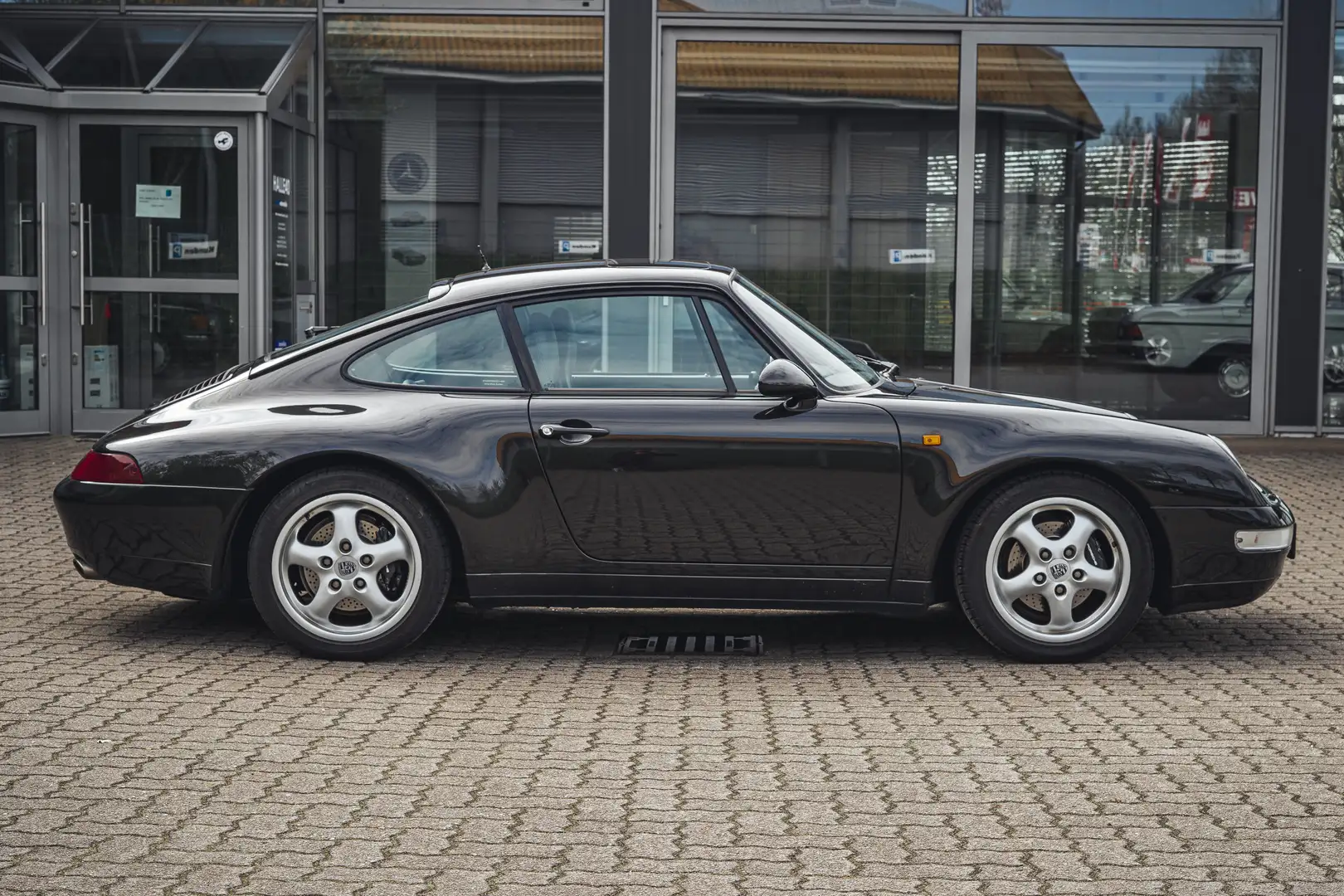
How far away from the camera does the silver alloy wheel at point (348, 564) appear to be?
18.8ft

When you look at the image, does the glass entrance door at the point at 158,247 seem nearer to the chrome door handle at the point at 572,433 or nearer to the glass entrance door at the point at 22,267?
the glass entrance door at the point at 22,267

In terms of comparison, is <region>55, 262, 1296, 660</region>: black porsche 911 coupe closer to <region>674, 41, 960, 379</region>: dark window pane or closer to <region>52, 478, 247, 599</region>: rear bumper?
<region>52, 478, 247, 599</region>: rear bumper

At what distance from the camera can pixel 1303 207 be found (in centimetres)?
1395

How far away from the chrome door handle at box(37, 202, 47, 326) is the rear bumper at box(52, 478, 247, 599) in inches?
307

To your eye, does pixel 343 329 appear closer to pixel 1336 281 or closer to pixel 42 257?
pixel 42 257

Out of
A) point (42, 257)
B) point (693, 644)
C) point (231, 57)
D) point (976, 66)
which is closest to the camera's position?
point (693, 644)

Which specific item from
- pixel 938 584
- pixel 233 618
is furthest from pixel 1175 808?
pixel 233 618

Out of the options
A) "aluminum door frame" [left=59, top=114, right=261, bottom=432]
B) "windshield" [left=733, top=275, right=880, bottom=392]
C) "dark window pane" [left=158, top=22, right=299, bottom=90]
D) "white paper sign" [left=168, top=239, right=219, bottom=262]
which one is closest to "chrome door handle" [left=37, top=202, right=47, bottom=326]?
"aluminum door frame" [left=59, top=114, right=261, bottom=432]

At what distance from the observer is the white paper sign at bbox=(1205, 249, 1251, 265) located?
1405 centimetres

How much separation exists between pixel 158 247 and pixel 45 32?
2.34 m

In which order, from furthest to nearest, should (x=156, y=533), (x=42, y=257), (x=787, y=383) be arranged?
(x=42, y=257) < (x=156, y=533) < (x=787, y=383)

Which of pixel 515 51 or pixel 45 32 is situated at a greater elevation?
pixel 45 32

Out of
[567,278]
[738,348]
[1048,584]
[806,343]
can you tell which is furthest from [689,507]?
[1048,584]

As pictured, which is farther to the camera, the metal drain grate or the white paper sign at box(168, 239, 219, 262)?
the white paper sign at box(168, 239, 219, 262)
